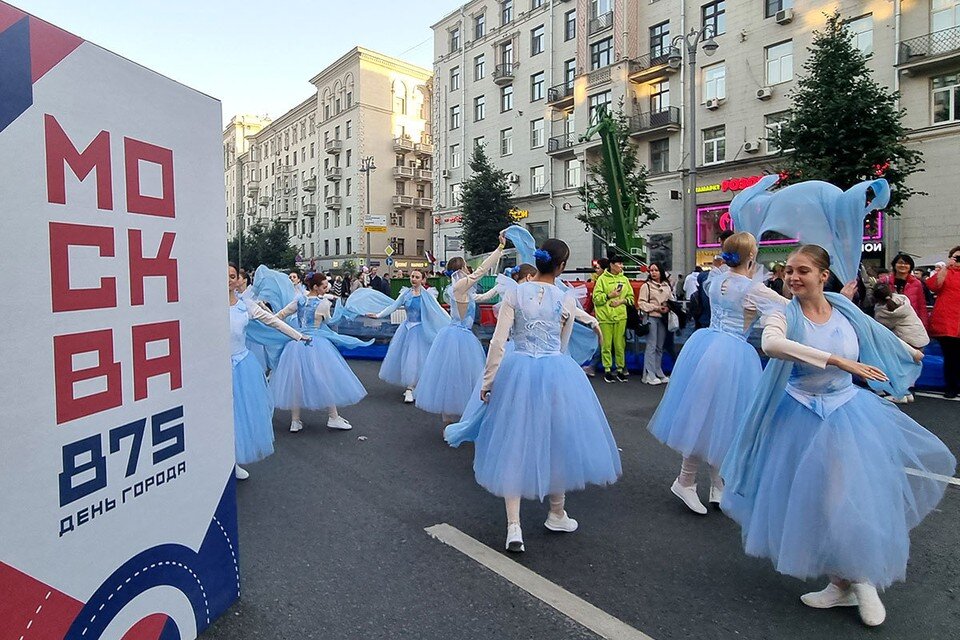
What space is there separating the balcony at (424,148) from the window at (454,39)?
17.1 m

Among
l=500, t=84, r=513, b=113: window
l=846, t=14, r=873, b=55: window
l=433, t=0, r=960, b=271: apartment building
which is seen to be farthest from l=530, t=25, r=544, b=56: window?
l=846, t=14, r=873, b=55: window

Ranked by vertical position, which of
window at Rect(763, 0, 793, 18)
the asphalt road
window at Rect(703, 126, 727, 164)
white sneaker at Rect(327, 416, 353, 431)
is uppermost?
window at Rect(763, 0, 793, 18)

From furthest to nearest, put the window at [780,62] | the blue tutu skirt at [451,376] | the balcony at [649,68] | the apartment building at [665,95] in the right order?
the balcony at [649,68]
the window at [780,62]
the apartment building at [665,95]
the blue tutu skirt at [451,376]

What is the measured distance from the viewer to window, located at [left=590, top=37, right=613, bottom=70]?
34.2 meters

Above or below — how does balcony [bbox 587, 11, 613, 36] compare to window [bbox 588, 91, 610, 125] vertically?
above

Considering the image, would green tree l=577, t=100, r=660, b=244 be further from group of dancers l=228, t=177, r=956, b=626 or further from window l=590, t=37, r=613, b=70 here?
group of dancers l=228, t=177, r=956, b=626

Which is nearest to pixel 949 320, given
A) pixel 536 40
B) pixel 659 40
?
pixel 659 40

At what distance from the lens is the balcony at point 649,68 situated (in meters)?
30.6

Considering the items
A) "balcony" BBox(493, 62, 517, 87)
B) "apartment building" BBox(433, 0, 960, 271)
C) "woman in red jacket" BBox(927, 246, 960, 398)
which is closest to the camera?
"woman in red jacket" BBox(927, 246, 960, 398)

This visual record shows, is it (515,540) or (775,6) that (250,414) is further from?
(775,6)

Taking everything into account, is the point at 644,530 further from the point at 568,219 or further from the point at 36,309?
the point at 568,219

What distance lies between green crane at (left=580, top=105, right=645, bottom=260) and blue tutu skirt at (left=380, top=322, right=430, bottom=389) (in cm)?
1082

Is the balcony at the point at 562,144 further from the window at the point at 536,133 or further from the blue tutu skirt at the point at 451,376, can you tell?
the blue tutu skirt at the point at 451,376

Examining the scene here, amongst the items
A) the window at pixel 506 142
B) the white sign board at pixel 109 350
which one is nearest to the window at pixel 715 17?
the window at pixel 506 142
